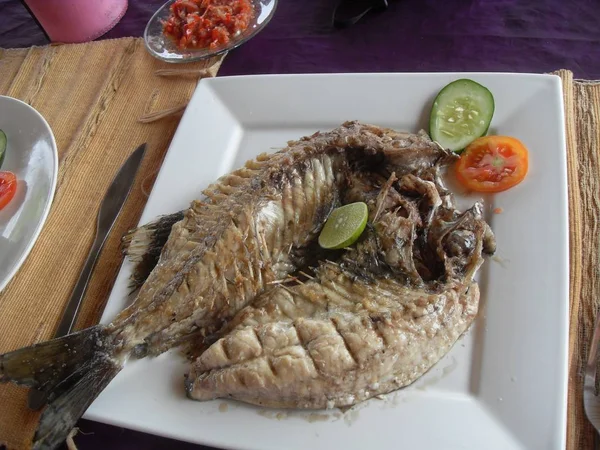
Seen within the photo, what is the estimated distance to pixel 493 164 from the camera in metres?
2.42

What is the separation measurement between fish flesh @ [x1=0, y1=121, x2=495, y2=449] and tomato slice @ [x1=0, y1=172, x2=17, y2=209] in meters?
0.79

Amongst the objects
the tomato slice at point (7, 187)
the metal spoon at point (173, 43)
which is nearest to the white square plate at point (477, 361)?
the tomato slice at point (7, 187)

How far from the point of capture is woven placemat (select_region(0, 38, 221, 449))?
246cm

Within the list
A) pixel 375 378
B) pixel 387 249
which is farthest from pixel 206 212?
pixel 375 378

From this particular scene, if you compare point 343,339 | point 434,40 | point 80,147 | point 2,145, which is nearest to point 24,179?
point 2,145

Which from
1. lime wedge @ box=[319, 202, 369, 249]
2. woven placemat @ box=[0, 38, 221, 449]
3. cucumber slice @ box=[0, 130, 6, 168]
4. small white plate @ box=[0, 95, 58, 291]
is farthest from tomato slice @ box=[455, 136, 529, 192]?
cucumber slice @ box=[0, 130, 6, 168]

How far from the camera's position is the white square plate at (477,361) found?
1.85 meters

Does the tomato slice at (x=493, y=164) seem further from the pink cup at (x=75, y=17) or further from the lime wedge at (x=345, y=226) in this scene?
the pink cup at (x=75, y=17)

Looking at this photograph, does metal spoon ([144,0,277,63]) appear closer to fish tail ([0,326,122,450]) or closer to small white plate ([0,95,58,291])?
small white plate ([0,95,58,291])

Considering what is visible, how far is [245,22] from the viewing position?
351 cm

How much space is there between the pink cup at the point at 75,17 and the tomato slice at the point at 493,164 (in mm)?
2693

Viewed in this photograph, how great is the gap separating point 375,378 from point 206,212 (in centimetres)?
101

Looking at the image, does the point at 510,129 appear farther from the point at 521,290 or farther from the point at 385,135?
the point at 521,290

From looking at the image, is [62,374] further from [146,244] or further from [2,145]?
[2,145]
